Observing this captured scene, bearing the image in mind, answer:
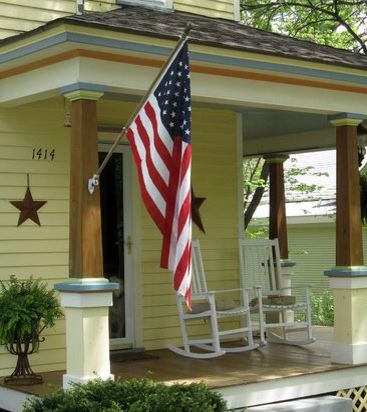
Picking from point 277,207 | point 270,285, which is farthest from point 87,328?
point 277,207

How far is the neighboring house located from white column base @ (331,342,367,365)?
1272 centimetres

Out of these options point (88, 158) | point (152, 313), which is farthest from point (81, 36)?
point (152, 313)

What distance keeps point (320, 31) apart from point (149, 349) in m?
10.9

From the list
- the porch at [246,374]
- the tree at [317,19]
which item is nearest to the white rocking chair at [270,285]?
the porch at [246,374]

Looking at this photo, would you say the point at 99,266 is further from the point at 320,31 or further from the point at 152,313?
the point at 320,31

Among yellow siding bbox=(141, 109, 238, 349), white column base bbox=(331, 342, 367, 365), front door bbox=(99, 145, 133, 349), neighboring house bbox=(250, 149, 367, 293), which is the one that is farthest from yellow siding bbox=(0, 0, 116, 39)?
neighboring house bbox=(250, 149, 367, 293)

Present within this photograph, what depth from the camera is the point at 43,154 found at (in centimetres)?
830

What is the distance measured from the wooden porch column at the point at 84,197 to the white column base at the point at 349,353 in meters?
2.80

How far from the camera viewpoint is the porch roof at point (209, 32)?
6.89 meters

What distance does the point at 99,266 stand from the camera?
6754 millimetres

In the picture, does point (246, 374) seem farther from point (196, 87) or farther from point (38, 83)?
point (38, 83)

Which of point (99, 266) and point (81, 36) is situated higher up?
point (81, 36)

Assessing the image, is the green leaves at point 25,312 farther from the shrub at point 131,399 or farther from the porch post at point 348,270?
the porch post at point 348,270

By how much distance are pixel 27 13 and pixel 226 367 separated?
3.79 metres
